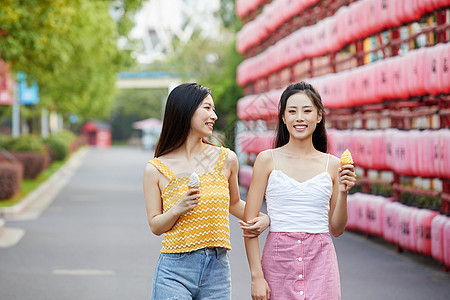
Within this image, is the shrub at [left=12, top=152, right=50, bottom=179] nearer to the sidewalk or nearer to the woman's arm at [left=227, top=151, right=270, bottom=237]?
the sidewalk

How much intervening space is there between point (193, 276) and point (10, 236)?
9.65 m

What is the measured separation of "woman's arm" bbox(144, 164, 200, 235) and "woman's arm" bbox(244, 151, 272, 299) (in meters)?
0.34

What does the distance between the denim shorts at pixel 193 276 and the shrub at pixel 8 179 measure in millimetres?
14484

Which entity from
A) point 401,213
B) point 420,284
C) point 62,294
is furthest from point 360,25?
point 62,294

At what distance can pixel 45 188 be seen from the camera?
23.3 m

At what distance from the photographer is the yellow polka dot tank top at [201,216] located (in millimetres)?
3664

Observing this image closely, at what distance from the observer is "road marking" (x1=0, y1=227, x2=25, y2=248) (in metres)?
11.8

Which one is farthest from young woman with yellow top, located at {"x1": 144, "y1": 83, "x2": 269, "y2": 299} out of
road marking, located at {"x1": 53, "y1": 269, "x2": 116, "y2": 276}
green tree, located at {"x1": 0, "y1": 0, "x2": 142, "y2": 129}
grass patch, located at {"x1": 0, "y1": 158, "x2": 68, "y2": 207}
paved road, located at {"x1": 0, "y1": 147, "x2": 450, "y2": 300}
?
grass patch, located at {"x1": 0, "y1": 158, "x2": 68, "y2": 207}

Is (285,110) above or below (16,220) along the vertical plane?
above

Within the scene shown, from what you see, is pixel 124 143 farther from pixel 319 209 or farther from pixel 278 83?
pixel 319 209

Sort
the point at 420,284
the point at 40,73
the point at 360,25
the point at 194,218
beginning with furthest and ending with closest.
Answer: the point at 40,73 < the point at 360,25 < the point at 420,284 < the point at 194,218

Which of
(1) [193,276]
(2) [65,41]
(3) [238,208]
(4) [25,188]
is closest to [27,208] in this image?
(2) [65,41]

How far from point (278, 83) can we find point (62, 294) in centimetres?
1356

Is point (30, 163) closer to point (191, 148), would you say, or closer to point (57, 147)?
point (57, 147)
